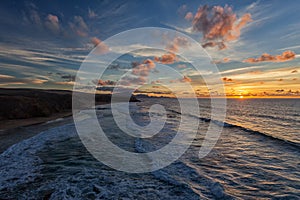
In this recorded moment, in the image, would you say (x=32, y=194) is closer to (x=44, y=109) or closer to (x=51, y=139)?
(x=51, y=139)

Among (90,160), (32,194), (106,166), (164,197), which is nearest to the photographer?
(32,194)

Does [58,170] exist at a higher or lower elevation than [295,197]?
lower

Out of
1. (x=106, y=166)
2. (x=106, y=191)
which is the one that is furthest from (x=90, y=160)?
(x=106, y=191)

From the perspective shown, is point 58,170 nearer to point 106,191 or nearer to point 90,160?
point 90,160

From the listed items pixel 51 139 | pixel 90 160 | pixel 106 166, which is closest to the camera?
pixel 106 166

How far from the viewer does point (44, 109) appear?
86.2ft

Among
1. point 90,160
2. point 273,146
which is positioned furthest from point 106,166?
point 273,146

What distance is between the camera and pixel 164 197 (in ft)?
20.0

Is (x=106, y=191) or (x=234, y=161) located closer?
(x=106, y=191)

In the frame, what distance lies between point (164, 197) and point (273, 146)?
12523 mm

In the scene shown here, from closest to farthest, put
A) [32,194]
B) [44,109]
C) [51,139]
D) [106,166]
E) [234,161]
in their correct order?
[32,194] < [106,166] < [234,161] < [51,139] < [44,109]

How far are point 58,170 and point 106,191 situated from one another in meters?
3.03

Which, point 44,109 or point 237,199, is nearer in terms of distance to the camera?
point 237,199

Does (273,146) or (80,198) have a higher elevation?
(273,146)
